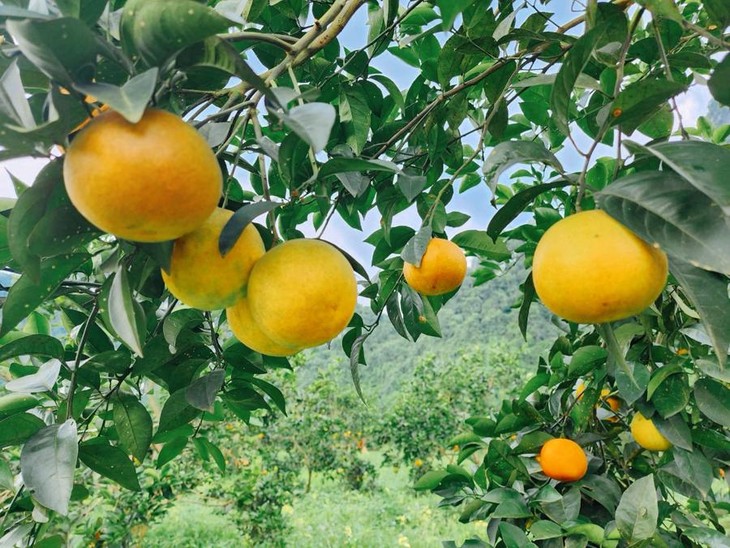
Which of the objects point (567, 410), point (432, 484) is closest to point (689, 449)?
point (567, 410)

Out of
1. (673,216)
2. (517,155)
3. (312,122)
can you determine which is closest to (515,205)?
(517,155)

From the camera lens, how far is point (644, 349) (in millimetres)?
1218

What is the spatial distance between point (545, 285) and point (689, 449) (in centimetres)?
86

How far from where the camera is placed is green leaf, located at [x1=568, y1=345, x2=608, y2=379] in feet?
3.92

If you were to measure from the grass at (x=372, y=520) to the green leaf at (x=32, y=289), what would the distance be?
3658mm

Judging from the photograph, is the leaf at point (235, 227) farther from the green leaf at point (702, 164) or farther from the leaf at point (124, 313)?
the green leaf at point (702, 164)

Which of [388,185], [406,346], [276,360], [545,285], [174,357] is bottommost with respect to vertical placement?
[406,346]

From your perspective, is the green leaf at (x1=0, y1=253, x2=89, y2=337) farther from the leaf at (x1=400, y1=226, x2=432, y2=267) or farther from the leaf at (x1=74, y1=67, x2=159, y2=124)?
the leaf at (x1=400, y1=226, x2=432, y2=267)

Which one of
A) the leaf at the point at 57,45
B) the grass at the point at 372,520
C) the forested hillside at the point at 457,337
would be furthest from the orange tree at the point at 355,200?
the forested hillside at the point at 457,337

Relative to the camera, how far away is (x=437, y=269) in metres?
0.97

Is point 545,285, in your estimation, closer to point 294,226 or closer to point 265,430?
point 294,226

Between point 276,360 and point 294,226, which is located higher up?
point 294,226

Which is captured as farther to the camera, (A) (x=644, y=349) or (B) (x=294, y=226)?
(A) (x=644, y=349)

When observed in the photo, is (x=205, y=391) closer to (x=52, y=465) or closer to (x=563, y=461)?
(x=52, y=465)
